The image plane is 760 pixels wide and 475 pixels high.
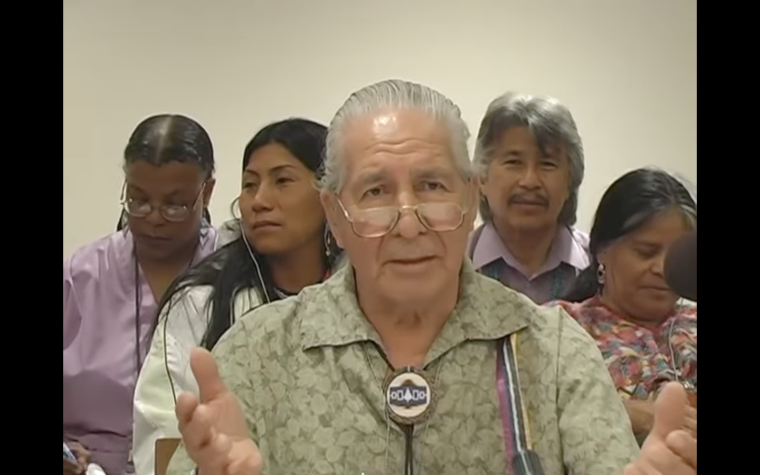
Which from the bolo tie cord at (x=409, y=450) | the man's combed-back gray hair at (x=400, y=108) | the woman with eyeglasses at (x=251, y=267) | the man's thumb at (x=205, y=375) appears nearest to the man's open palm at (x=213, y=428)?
the man's thumb at (x=205, y=375)

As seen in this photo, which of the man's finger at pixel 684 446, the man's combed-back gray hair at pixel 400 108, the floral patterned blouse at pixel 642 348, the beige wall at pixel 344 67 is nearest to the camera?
the man's finger at pixel 684 446

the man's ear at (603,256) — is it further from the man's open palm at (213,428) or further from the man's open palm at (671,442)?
the man's open palm at (213,428)

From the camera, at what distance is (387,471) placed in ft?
3.87

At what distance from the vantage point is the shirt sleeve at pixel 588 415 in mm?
1137

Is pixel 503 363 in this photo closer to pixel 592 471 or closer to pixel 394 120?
pixel 592 471

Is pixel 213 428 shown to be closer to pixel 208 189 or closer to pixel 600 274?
pixel 208 189

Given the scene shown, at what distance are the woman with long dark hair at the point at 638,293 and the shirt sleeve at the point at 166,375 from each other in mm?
678

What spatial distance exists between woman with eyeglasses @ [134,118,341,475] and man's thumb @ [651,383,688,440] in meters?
0.73

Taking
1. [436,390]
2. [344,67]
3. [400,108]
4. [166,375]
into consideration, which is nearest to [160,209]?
[166,375]

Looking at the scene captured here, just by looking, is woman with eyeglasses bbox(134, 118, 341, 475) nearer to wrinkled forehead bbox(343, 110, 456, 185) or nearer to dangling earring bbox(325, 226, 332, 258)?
dangling earring bbox(325, 226, 332, 258)

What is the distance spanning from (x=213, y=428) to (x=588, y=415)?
506mm
